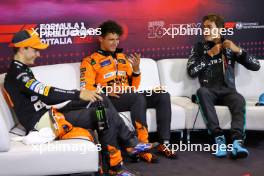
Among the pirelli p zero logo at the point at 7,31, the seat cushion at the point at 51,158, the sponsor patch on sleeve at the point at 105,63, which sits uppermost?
the pirelli p zero logo at the point at 7,31

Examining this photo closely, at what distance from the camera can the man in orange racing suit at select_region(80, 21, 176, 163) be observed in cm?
388

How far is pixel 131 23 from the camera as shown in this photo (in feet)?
15.5

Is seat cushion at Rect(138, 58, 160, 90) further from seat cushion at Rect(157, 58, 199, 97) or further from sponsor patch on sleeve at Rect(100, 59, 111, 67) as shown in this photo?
sponsor patch on sleeve at Rect(100, 59, 111, 67)

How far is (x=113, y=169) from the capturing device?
10.9ft

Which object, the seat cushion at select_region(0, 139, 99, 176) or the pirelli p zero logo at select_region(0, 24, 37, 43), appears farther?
the pirelli p zero logo at select_region(0, 24, 37, 43)

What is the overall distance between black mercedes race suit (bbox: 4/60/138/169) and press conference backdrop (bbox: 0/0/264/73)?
109cm

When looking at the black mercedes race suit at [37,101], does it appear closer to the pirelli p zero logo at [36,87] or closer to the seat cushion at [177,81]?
the pirelli p zero logo at [36,87]

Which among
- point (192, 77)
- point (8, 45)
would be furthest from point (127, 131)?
point (8, 45)

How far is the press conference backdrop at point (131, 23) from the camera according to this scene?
4289mm

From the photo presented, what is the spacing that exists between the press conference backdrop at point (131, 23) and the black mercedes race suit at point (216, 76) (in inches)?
22.7

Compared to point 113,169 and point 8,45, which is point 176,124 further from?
point 8,45

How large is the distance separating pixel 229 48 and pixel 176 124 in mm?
930

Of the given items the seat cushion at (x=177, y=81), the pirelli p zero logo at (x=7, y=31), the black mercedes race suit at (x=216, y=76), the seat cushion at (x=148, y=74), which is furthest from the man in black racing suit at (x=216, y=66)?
the pirelli p zero logo at (x=7, y=31)

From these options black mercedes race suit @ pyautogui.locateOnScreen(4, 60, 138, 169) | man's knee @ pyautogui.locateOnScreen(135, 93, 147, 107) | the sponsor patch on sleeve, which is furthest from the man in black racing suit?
black mercedes race suit @ pyautogui.locateOnScreen(4, 60, 138, 169)
